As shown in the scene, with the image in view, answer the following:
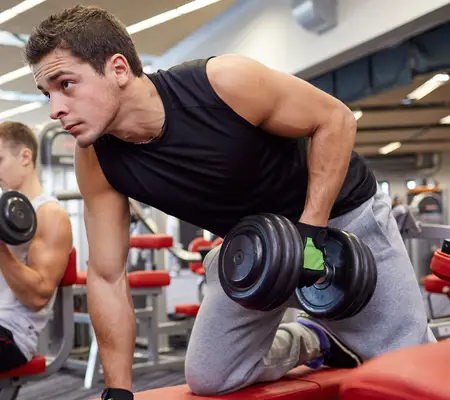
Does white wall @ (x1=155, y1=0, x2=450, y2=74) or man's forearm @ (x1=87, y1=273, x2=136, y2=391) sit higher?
white wall @ (x1=155, y1=0, x2=450, y2=74)

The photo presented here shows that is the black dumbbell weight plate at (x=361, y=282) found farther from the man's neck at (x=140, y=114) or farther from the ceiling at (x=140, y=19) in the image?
the ceiling at (x=140, y=19)

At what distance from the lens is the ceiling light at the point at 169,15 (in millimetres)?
5055

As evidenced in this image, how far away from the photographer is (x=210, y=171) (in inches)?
52.0

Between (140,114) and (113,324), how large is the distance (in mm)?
493

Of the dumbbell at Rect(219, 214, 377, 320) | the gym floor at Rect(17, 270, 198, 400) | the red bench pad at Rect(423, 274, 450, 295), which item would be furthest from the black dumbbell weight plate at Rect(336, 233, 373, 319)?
the red bench pad at Rect(423, 274, 450, 295)

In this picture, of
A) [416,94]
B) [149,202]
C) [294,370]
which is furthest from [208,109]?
[416,94]

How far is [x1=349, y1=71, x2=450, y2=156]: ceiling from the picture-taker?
294 inches

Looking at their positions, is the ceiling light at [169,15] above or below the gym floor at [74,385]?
above

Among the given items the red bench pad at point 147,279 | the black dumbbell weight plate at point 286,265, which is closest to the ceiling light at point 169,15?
the red bench pad at point 147,279

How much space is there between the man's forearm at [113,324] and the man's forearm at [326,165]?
0.49 metres

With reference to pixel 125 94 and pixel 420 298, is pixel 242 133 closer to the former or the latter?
pixel 125 94

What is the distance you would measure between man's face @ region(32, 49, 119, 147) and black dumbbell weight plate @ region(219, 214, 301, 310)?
0.35 metres

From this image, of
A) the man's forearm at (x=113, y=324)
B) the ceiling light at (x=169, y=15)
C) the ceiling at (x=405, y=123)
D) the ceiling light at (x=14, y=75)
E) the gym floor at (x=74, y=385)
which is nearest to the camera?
the man's forearm at (x=113, y=324)

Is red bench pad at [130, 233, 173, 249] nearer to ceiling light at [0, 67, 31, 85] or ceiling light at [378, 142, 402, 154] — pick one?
ceiling light at [0, 67, 31, 85]
